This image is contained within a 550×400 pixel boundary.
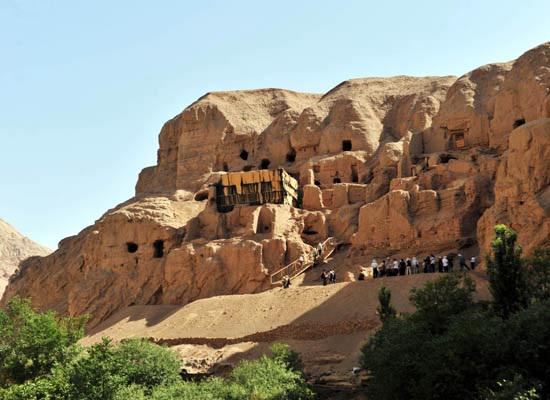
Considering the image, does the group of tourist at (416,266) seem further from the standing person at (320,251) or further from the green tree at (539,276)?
the green tree at (539,276)

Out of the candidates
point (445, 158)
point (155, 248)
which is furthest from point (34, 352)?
point (445, 158)

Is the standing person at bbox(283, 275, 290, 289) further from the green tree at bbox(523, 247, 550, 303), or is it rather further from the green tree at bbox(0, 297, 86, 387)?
the green tree at bbox(523, 247, 550, 303)

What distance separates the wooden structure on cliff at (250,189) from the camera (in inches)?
1649

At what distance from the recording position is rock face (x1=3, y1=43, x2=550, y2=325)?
3553 cm

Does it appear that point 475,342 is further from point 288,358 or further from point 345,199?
point 345,199

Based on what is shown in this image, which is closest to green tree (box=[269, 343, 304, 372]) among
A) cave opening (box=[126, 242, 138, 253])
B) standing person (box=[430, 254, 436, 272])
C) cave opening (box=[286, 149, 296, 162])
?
standing person (box=[430, 254, 436, 272])

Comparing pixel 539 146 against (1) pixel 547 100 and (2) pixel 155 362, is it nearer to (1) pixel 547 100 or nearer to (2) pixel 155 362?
(1) pixel 547 100

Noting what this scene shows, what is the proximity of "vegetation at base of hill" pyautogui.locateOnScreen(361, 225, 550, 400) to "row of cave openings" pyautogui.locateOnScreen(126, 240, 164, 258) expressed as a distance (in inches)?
777

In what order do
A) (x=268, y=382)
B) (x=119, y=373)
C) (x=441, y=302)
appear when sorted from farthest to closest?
(x=119, y=373)
(x=268, y=382)
(x=441, y=302)

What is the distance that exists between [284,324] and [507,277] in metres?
11.7

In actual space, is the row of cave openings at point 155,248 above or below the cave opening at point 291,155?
below

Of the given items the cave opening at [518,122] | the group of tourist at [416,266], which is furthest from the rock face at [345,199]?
the group of tourist at [416,266]

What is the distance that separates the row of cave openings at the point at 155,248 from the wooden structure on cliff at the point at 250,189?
3.51m

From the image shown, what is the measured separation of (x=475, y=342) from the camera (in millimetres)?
19984
